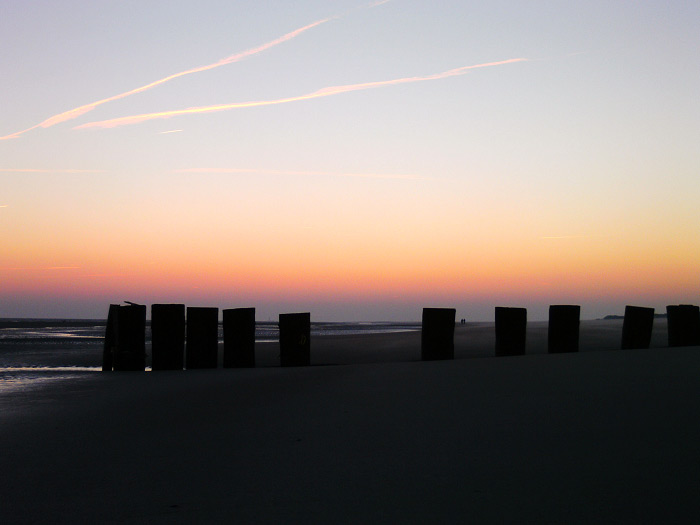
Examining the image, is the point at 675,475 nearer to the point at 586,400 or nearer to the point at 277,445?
the point at 586,400

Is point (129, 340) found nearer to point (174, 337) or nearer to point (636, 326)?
point (174, 337)

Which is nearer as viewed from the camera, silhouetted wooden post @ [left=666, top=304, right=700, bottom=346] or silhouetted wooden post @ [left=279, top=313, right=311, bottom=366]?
silhouetted wooden post @ [left=279, top=313, right=311, bottom=366]

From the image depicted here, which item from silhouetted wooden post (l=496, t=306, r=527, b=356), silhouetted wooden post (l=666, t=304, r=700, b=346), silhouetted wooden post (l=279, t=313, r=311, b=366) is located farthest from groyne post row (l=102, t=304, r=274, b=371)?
silhouetted wooden post (l=666, t=304, r=700, b=346)

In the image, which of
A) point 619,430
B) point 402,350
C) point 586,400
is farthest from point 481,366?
point 402,350

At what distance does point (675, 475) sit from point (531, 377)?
11.7ft

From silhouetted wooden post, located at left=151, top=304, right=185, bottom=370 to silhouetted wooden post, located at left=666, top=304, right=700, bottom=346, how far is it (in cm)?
944

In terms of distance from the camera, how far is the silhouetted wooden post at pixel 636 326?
39.7ft

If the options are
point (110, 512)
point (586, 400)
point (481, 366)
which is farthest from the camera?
point (481, 366)

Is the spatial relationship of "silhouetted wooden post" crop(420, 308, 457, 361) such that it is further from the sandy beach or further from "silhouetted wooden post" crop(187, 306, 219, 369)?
the sandy beach

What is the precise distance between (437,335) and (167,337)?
4.65m

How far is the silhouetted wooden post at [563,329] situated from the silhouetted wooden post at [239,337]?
5.40m

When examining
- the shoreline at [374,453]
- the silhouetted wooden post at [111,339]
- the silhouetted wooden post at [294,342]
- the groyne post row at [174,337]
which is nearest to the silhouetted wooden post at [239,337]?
the groyne post row at [174,337]

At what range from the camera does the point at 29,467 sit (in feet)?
12.7

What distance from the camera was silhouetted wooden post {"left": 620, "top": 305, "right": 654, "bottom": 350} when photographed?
1209 cm
